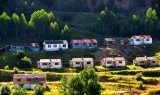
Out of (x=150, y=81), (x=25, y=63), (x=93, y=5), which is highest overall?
(x=93, y=5)

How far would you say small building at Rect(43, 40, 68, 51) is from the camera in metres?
107

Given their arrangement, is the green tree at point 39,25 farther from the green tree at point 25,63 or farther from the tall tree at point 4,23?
the green tree at point 25,63

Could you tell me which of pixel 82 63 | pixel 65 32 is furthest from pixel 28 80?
pixel 65 32

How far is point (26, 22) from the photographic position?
378ft

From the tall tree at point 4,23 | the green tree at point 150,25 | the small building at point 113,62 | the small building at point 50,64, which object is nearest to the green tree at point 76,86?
the small building at point 50,64

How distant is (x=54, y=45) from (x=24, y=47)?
7483 mm

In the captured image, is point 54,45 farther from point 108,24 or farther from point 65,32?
point 108,24

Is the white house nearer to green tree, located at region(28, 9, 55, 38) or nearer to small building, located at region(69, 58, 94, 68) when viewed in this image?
small building, located at region(69, 58, 94, 68)

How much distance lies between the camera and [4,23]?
368 ft

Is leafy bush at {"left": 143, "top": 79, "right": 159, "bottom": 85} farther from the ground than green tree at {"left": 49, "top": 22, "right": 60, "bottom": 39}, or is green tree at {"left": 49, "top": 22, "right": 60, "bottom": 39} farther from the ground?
green tree at {"left": 49, "top": 22, "right": 60, "bottom": 39}

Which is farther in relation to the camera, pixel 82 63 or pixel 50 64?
pixel 82 63

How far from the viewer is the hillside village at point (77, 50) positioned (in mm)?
81812

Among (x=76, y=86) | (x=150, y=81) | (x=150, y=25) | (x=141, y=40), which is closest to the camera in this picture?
(x=76, y=86)

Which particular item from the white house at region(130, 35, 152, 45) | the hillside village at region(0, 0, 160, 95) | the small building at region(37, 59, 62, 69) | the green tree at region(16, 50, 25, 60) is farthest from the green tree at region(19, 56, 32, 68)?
the white house at region(130, 35, 152, 45)
